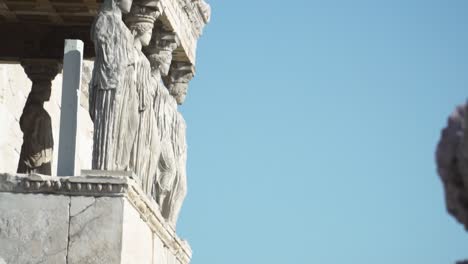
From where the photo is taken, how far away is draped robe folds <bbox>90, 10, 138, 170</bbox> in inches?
448

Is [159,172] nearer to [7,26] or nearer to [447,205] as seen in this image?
[7,26]

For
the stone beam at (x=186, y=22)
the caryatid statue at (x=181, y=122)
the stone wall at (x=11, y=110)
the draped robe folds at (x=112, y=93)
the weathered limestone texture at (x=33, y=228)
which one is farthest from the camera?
the stone wall at (x=11, y=110)

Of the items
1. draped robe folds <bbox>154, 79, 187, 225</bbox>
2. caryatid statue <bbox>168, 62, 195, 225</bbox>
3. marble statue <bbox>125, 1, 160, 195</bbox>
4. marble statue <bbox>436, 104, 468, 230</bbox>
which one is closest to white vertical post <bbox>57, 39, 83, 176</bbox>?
marble statue <bbox>125, 1, 160, 195</bbox>

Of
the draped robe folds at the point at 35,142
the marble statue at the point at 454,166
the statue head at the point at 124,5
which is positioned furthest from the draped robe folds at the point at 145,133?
the marble statue at the point at 454,166

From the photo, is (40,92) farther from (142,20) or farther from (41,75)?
(142,20)

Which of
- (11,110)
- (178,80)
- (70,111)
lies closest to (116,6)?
(70,111)

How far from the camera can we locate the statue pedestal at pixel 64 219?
10.5 m

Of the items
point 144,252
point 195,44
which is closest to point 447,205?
point 144,252

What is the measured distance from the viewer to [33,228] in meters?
10.6

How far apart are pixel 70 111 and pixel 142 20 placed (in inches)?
54.8

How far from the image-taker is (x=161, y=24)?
1329 cm

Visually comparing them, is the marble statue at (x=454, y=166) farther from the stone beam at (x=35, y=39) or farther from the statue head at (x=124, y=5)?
the stone beam at (x=35, y=39)

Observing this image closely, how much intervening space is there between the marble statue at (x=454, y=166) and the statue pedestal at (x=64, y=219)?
783 cm

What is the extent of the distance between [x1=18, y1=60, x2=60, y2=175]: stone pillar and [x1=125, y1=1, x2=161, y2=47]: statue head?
1.94 metres
